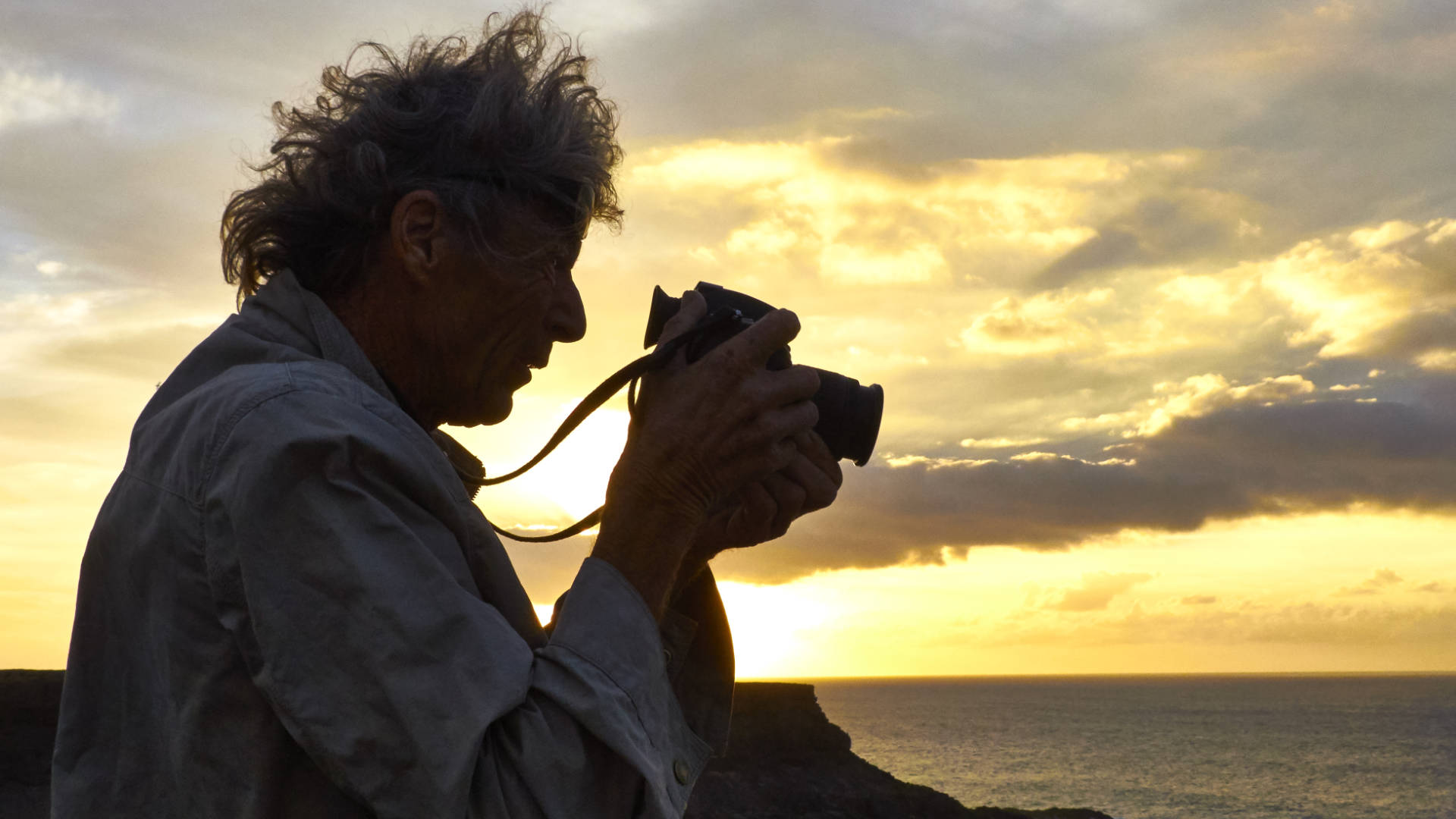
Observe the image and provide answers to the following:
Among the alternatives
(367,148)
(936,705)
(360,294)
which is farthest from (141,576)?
(936,705)

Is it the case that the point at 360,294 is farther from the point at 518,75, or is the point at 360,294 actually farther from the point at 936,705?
the point at 936,705

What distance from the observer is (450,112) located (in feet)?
5.28

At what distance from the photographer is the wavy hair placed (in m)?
1.58

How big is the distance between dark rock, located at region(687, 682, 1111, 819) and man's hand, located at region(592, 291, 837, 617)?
40.7ft

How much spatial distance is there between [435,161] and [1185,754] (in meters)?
87.1

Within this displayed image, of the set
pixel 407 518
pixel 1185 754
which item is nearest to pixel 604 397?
pixel 407 518

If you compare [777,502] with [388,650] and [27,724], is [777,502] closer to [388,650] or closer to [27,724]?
[388,650]

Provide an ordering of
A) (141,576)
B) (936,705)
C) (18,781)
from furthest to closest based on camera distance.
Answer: (936,705)
(18,781)
(141,576)

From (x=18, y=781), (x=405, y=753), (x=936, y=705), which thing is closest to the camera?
(x=405, y=753)

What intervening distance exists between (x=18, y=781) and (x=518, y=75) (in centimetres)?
821

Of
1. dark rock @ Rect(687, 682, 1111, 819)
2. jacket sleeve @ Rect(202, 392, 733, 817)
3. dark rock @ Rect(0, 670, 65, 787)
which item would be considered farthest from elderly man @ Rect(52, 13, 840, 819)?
dark rock @ Rect(687, 682, 1111, 819)

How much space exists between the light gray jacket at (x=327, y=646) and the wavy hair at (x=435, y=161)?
0.37 meters

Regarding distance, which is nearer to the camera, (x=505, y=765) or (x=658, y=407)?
(x=505, y=765)

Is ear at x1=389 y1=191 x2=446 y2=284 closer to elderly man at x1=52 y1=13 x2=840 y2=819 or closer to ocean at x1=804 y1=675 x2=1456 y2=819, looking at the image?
elderly man at x1=52 y1=13 x2=840 y2=819
